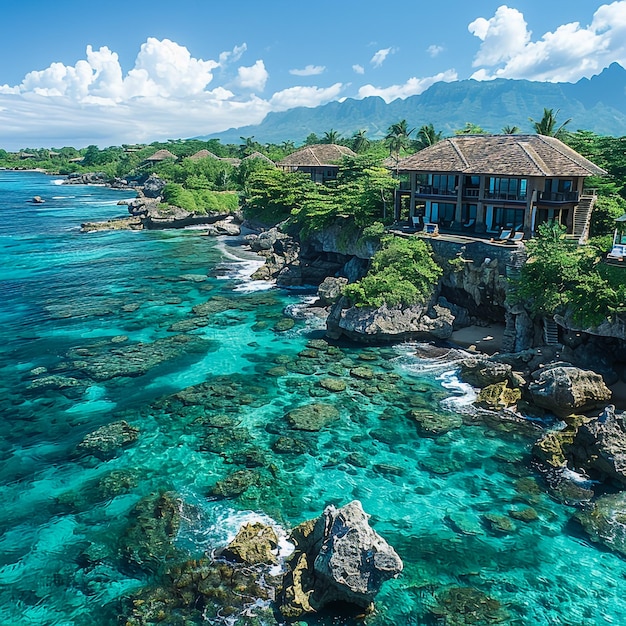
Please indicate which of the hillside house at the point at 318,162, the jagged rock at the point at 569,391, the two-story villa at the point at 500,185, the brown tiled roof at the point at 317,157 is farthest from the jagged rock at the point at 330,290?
the brown tiled roof at the point at 317,157

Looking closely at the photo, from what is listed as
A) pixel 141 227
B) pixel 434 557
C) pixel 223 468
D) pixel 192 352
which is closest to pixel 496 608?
pixel 434 557

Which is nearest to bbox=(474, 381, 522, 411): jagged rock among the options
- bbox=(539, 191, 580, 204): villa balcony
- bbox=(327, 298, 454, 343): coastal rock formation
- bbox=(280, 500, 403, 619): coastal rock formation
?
bbox=(327, 298, 454, 343): coastal rock formation

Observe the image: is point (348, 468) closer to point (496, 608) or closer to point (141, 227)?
point (496, 608)

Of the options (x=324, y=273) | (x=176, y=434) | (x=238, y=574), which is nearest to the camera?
(x=238, y=574)

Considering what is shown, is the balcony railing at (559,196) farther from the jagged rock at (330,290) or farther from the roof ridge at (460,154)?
the jagged rock at (330,290)

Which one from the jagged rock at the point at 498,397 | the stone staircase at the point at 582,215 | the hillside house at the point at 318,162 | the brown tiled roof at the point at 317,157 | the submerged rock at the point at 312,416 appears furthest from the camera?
the brown tiled roof at the point at 317,157

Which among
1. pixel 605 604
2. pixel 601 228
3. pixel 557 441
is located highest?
pixel 601 228

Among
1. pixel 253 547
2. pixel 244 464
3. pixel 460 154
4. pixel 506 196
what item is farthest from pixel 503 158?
pixel 253 547

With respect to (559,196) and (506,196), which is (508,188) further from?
(559,196)
